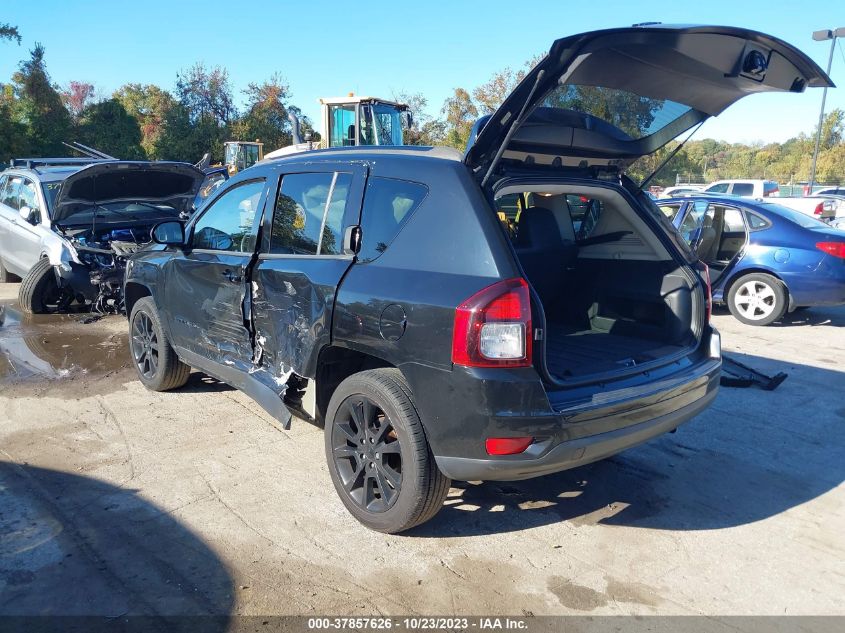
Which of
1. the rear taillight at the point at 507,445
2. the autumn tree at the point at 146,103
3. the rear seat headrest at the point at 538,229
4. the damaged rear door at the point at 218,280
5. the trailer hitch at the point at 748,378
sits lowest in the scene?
the trailer hitch at the point at 748,378

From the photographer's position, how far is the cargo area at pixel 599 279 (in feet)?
12.8

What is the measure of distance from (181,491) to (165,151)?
39.7m

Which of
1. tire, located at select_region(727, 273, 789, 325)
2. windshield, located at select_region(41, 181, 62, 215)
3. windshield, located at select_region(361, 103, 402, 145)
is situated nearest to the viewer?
tire, located at select_region(727, 273, 789, 325)

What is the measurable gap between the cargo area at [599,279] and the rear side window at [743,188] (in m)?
19.7

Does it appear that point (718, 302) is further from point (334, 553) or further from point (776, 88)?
point (334, 553)

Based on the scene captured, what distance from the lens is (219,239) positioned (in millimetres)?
4613

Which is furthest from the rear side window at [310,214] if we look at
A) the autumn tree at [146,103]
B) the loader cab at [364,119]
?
the autumn tree at [146,103]

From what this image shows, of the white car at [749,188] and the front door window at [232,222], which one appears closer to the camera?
the front door window at [232,222]

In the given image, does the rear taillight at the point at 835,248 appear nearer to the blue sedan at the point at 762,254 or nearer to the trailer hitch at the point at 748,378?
the blue sedan at the point at 762,254

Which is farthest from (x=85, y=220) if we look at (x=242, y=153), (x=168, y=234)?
(x=242, y=153)

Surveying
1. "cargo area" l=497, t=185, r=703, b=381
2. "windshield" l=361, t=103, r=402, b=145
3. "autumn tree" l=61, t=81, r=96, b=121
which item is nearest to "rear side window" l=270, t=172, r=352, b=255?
"cargo area" l=497, t=185, r=703, b=381

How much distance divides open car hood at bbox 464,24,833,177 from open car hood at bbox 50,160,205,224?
20.0 feet

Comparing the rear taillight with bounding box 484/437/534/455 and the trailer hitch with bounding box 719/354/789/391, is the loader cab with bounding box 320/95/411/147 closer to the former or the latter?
the trailer hitch with bounding box 719/354/789/391

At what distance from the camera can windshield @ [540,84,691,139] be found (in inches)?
131
